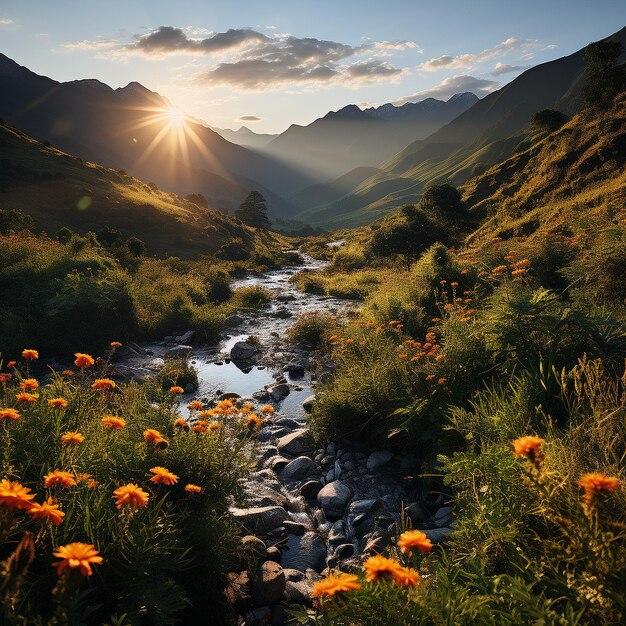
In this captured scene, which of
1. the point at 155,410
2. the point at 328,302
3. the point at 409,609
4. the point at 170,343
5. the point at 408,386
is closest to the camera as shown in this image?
the point at 409,609

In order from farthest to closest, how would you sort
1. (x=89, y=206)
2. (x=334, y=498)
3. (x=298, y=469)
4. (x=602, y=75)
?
(x=89, y=206)
(x=602, y=75)
(x=298, y=469)
(x=334, y=498)

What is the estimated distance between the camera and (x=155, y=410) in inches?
177

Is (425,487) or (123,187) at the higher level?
(123,187)

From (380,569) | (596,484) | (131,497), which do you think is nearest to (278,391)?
(131,497)

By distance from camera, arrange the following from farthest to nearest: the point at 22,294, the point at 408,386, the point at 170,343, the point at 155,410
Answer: the point at 170,343, the point at 22,294, the point at 408,386, the point at 155,410

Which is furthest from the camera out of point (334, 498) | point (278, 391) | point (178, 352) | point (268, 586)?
point (178, 352)

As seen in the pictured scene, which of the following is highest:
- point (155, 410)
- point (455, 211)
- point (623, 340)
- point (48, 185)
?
point (48, 185)

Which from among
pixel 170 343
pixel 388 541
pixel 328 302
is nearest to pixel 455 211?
pixel 328 302

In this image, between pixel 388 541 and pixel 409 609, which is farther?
pixel 388 541

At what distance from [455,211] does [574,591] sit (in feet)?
125

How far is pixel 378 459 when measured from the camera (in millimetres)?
6094

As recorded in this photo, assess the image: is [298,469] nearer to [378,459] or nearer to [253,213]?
Result: [378,459]

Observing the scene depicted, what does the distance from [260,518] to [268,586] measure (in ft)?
3.76

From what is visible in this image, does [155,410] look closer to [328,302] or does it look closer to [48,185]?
[328,302]
